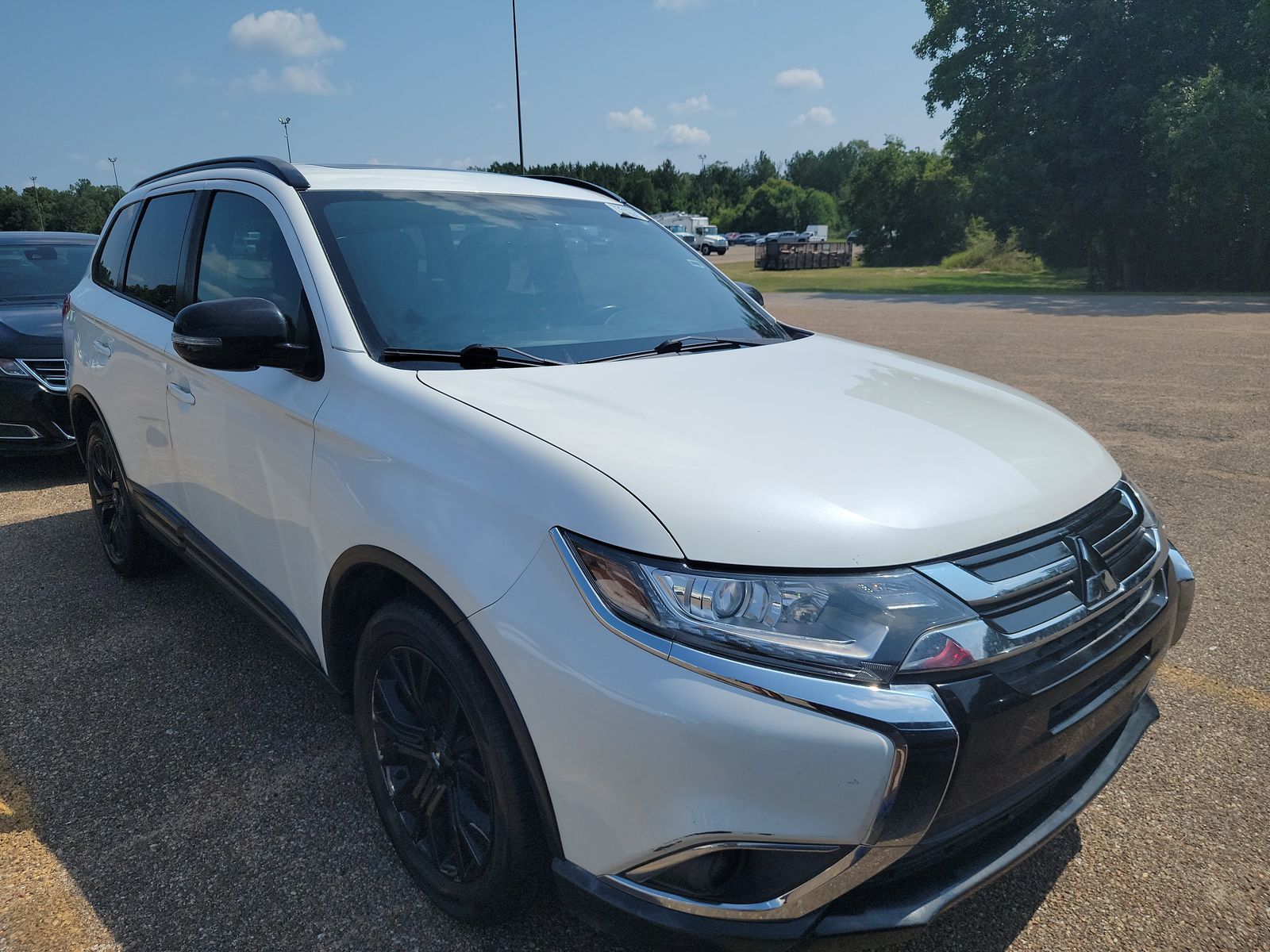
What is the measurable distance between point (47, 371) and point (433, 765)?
18.4ft

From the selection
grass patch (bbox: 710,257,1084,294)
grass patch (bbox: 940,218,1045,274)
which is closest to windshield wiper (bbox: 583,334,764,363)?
grass patch (bbox: 710,257,1084,294)

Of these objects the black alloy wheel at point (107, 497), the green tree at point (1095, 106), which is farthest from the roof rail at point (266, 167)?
the green tree at point (1095, 106)

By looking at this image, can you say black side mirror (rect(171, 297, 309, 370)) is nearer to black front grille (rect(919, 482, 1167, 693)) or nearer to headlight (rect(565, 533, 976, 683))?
headlight (rect(565, 533, 976, 683))

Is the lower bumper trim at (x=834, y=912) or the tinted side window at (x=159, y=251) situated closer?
the lower bumper trim at (x=834, y=912)

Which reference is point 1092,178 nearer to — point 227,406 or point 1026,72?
point 1026,72

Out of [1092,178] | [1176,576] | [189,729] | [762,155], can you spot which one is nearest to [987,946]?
[1176,576]

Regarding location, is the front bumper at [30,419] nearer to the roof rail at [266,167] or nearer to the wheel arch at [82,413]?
the wheel arch at [82,413]

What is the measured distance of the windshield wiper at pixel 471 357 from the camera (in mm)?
2418

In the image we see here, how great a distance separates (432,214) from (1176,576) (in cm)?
242

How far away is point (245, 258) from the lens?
3.04 m

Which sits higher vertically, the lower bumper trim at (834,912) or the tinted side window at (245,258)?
the tinted side window at (245,258)

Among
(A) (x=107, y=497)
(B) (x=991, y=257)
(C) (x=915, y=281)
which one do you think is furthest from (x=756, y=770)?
(B) (x=991, y=257)

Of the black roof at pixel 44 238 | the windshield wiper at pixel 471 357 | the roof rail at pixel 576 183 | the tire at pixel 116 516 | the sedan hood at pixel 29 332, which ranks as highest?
the roof rail at pixel 576 183

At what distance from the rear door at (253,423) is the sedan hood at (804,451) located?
0.52 meters
